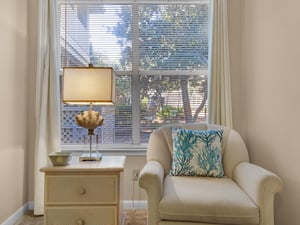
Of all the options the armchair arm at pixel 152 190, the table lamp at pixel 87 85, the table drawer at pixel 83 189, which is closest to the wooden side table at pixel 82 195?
the table drawer at pixel 83 189

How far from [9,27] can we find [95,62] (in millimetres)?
870

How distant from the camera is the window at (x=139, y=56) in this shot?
2.89m

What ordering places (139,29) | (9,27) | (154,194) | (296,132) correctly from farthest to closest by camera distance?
(139,29) < (9,27) < (296,132) < (154,194)

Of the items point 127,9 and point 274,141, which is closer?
point 274,141

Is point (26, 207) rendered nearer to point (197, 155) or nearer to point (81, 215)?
point (81, 215)

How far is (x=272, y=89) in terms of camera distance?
2191 millimetres

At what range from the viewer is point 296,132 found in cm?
184

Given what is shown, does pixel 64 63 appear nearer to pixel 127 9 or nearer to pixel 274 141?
pixel 127 9

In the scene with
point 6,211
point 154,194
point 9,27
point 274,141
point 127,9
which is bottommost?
point 6,211

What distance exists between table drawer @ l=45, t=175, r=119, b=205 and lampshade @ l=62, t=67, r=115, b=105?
57cm

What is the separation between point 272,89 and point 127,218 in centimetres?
172

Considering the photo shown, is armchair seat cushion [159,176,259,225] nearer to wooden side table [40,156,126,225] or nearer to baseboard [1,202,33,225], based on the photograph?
wooden side table [40,156,126,225]

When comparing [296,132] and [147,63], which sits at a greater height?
[147,63]

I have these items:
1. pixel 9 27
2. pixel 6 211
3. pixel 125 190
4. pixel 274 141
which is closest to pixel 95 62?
pixel 9 27
